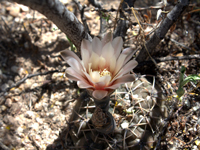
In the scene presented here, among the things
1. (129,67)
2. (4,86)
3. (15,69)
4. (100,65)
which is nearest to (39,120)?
(4,86)

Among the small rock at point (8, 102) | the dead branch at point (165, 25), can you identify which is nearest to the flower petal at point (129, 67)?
the dead branch at point (165, 25)

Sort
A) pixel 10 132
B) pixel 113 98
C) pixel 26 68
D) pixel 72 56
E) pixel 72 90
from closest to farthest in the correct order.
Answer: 1. pixel 72 56
2. pixel 113 98
3. pixel 10 132
4. pixel 72 90
5. pixel 26 68

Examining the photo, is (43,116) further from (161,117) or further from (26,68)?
(161,117)

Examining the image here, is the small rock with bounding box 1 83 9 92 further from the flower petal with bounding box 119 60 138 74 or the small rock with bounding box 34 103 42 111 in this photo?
the flower petal with bounding box 119 60 138 74

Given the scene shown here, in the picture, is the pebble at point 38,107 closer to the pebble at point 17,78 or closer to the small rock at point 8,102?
the small rock at point 8,102

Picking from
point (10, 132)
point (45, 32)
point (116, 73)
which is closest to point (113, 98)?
point (116, 73)

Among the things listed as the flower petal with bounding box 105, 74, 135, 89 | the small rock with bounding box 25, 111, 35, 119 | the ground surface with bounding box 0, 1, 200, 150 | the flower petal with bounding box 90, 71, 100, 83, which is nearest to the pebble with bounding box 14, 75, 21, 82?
the ground surface with bounding box 0, 1, 200, 150
